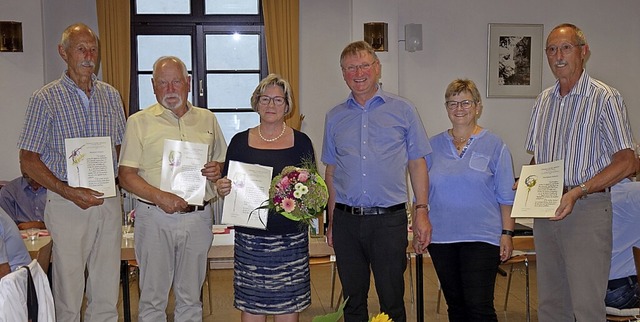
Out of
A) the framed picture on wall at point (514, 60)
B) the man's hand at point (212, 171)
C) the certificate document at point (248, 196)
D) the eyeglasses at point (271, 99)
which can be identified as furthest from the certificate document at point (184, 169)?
the framed picture on wall at point (514, 60)

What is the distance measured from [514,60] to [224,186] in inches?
208

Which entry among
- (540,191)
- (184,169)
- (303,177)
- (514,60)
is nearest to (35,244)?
(184,169)

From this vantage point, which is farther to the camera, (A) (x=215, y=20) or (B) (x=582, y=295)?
(A) (x=215, y=20)

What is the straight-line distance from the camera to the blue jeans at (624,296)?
3.84 m

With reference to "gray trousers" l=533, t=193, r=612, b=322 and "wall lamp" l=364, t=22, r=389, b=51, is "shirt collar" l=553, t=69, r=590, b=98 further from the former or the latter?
"wall lamp" l=364, t=22, r=389, b=51

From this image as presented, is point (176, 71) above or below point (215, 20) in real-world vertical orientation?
below

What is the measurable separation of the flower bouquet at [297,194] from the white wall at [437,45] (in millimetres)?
4315

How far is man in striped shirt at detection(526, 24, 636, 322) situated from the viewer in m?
3.32

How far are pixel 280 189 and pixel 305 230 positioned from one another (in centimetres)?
39

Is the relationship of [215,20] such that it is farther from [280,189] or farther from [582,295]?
[582,295]

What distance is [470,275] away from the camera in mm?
3561

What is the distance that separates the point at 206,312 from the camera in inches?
229

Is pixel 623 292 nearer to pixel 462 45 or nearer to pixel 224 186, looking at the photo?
pixel 224 186

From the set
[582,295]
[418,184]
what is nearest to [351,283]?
[418,184]
